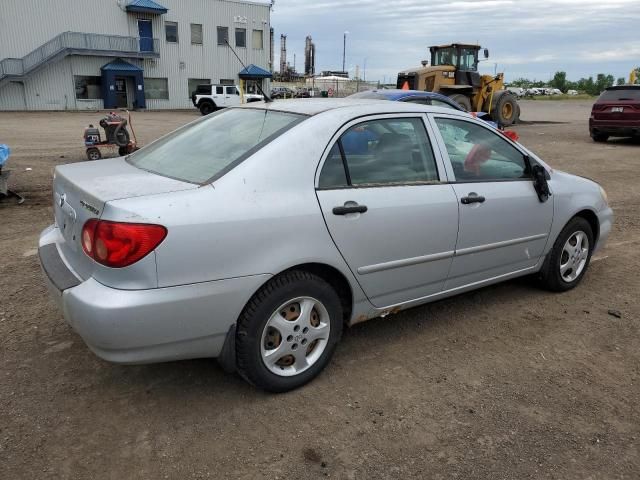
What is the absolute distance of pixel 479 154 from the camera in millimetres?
3896

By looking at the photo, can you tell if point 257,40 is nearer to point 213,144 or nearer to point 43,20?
point 43,20

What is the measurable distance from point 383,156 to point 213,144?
41.0 inches

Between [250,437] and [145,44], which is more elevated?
[145,44]

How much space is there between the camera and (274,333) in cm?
297

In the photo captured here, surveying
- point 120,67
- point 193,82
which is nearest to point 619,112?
point 120,67

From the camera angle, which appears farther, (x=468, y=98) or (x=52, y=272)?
(x=468, y=98)

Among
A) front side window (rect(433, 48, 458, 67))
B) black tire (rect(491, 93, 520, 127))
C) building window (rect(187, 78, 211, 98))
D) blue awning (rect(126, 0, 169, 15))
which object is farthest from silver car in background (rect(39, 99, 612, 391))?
building window (rect(187, 78, 211, 98))

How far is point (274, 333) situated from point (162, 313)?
67 cm

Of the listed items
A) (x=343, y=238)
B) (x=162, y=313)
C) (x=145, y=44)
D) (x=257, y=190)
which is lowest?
(x=162, y=313)

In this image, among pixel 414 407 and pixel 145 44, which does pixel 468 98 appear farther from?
pixel 145 44

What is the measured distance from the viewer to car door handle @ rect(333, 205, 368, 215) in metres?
3.01

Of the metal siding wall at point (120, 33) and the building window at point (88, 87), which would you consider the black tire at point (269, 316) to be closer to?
the metal siding wall at point (120, 33)

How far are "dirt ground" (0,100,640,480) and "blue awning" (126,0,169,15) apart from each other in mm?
37007

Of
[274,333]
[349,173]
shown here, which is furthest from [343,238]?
[274,333]
